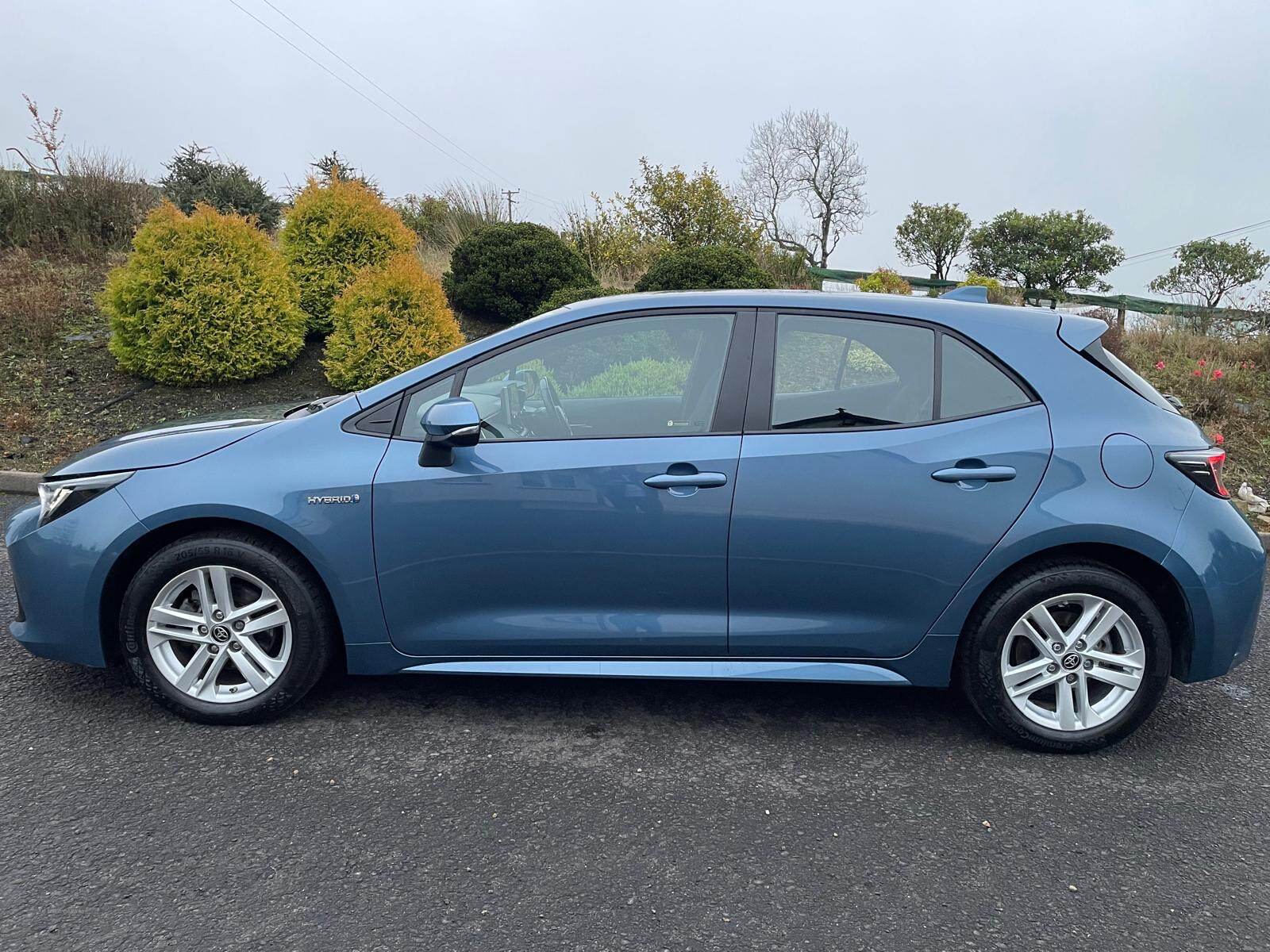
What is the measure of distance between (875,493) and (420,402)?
1643mm

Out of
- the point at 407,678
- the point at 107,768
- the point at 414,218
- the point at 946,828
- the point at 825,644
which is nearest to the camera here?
the point at 946,828

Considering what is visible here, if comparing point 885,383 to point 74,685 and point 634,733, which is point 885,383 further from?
point 74,685

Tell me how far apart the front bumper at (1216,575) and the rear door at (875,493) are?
55 cm

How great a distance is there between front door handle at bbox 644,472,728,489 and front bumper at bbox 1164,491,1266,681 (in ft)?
5.08

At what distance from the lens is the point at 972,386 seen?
318 cm

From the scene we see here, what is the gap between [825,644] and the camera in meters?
3.19

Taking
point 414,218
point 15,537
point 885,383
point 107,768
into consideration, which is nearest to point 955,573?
point 885,383

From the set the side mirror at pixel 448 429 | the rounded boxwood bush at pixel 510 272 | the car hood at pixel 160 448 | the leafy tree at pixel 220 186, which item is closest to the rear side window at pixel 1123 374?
the side mirror at pixel 448 429

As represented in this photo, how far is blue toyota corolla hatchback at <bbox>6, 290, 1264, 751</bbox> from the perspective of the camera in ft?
10.1

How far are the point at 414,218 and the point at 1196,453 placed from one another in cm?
1564

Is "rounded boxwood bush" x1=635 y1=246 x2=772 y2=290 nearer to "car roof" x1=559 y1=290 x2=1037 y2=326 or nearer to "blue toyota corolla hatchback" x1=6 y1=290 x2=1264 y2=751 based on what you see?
"car roof" x1=559 y1=290 x2=1037 y2=326

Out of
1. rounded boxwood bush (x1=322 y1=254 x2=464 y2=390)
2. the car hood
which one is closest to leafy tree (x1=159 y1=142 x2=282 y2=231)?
rounded boxwood bush (x1=322 y1=254 x2=464 y2=390)

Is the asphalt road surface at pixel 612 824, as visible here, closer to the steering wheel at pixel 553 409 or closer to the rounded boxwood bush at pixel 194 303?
the steering wheel at pixel 553 409

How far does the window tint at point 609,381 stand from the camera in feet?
10.7
